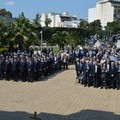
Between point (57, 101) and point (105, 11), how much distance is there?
162394 millimetres

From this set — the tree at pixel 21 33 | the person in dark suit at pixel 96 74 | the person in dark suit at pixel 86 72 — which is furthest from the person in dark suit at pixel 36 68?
the tree at pixel 21 33

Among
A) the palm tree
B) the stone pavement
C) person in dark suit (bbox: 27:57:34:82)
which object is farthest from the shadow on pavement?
the palm tree

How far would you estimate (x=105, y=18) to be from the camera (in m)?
175

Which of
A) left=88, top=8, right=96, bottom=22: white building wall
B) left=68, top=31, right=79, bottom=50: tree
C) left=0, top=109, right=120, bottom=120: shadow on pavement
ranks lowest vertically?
left=0, top=109, right=120, bottom=120: shadow on pavement

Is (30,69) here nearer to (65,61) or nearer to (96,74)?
(96,74)

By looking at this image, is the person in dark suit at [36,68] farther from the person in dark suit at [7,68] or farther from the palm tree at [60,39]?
the palm tree at [60,39]

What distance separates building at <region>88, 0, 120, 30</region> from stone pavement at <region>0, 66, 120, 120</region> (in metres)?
149

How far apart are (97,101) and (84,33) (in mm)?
75229

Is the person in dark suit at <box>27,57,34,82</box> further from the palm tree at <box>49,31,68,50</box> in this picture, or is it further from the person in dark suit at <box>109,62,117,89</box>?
the palm tree at <box>49,31,68,50</box>

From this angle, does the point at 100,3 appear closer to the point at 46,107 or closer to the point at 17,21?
the point at 17,21

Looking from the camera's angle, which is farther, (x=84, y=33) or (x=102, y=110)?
(x=84, y=33)

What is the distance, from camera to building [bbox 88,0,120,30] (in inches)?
6757

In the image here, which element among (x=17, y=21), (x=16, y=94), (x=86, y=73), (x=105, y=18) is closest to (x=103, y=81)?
(x=86, y=73)

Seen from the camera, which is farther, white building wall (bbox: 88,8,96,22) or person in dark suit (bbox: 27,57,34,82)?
white building wall (bbox: 88,8,96,22)
